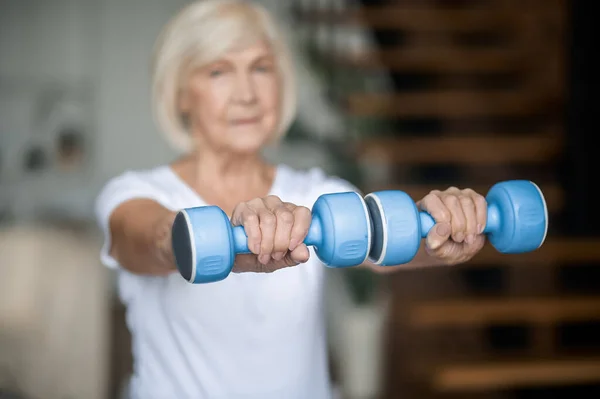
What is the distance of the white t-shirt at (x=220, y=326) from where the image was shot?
83 centimetres

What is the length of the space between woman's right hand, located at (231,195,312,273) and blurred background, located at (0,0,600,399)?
1217 millimetres

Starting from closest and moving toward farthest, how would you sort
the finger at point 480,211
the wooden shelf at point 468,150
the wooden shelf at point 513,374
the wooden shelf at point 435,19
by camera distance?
the finger at point 480,211 → the wooden shelf at point 513,374 → the wooden shelf at point 468,150 → the wooden shelf at point 435,19

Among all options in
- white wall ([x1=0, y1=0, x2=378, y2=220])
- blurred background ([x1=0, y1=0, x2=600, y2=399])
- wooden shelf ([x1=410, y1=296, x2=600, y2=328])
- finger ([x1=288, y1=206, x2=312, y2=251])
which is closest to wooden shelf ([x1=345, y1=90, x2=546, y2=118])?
blurred background ([x1=0, y1=0, x2=600, y2=399])

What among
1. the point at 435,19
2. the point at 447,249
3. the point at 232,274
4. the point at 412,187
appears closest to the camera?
Result: the point at 447,249

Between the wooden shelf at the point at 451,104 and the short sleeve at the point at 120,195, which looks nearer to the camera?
the short sleeve at the point at 120,195

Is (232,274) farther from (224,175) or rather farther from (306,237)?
(306,237)

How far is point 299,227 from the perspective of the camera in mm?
482

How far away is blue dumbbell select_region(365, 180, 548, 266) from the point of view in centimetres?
51

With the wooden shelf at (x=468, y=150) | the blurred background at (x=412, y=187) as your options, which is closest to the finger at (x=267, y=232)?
the blurred background at (x=412, y=187)

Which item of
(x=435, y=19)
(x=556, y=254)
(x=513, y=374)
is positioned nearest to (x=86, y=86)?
(x=435, y=19)

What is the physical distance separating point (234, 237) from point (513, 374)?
1357 mm

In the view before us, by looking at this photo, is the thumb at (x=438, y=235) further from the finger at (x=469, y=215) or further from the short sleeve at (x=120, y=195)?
the short sleeve at (x=120, y=195)

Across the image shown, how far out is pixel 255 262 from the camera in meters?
0.55

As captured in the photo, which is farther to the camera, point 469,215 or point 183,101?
point 183,101
